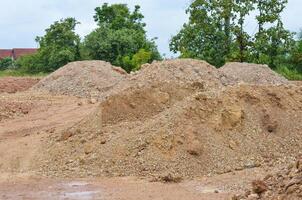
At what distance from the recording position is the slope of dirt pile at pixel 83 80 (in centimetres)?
2361

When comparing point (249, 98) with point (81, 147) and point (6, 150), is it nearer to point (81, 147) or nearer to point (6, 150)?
point (81, 147)

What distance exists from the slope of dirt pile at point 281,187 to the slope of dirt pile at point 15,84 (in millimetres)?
18559

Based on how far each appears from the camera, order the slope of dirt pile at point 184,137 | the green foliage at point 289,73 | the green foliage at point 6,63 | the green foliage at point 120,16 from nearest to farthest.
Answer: the slope of dirt pile at point 184,137, the green foliage at point 289,73, the green foliage at point 120,16, the green foliage at point 6,63

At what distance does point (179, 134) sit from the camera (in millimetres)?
11773

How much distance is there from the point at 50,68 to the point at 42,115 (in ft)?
57.8

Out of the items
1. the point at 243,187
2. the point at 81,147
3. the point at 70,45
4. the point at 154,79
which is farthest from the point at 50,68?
the point at 243,187

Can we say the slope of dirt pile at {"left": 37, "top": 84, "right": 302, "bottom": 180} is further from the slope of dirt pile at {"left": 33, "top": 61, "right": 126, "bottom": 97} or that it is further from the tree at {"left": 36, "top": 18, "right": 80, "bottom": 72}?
the tree at {"left": 36, "top": 18, "right": 80, "bottom": 72}

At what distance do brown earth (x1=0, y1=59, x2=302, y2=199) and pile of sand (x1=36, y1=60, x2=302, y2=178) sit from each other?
0.02m

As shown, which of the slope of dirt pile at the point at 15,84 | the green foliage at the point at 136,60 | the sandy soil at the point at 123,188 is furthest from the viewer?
the green foliage at the point at 136,60

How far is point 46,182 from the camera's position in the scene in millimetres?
11016

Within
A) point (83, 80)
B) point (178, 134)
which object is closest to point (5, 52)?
point (83, 80)

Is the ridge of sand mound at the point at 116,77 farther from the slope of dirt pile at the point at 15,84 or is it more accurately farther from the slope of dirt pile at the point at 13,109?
the slope of dirt pile at the point at 13,109

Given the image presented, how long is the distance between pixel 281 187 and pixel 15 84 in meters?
20.4

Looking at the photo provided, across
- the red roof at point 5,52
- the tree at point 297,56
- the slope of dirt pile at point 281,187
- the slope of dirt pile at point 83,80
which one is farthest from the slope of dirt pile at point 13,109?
the red roof at point 5,52
